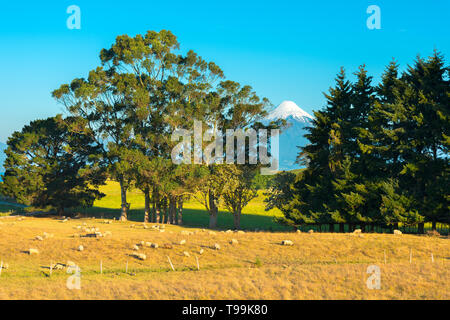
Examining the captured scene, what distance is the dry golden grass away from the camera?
18.7m

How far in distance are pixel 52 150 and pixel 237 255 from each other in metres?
53.4

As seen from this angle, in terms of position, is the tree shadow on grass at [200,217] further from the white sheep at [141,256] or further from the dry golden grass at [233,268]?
the white sheep at [141,256]

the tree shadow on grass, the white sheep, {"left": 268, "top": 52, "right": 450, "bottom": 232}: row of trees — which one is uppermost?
{"left": 268, "top": 52, "right": 450, "bottom": 232}: row of trees

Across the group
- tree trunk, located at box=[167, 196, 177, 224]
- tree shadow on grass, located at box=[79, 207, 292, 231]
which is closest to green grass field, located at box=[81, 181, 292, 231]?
tree shadow on grass, located at box=[79, 207, 292, 231]

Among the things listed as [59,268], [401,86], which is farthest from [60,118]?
[401,86]

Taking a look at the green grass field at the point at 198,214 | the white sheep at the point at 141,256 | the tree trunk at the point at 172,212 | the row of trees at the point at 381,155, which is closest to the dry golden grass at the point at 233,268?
the white sheep at the point at 141,256

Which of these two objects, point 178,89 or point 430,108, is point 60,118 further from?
point 430,108

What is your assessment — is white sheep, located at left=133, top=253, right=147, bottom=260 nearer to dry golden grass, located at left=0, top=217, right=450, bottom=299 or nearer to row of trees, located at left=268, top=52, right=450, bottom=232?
dry golden grass, located at left=0, top=217, right=450, bottom=299

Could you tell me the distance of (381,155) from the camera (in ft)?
144

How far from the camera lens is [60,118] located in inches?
2335

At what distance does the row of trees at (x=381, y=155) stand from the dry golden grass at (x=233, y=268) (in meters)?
7.79

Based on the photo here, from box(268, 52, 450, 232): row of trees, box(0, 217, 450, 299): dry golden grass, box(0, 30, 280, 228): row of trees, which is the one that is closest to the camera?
box(0, 217, 450, 299): dry golden grass

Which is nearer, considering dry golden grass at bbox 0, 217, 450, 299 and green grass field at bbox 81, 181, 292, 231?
dry golden grass at bbox 0, 217, 450, 299

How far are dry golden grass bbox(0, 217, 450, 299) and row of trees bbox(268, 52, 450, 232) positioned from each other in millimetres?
7791
